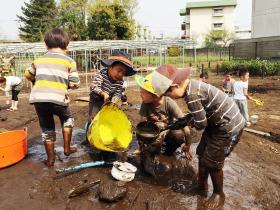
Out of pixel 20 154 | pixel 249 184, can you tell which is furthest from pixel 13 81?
pixel 249 184

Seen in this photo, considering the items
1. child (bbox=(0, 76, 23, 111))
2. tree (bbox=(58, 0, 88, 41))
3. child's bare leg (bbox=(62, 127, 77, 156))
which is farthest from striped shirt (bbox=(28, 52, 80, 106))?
tree (bbox=(58, 0, 88, 41))

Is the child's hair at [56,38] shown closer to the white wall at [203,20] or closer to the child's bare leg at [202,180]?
the child's bare leg at [202,180]

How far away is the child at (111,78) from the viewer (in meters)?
4.50

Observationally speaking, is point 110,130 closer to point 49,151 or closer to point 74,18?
point 49,151

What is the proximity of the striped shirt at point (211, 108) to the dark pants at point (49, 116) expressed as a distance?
194 cm

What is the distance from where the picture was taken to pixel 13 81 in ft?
33.8

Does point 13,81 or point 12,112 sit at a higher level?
point 13,81

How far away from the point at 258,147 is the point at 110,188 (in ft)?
11.1

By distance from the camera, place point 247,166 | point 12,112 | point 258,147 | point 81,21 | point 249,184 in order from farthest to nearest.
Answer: point 81,21
point 12,112
point 258,147
point 247,166
point 249,184

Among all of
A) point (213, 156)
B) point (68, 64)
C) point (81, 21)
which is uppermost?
point (81, 21)

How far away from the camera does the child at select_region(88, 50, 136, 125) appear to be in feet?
14.8

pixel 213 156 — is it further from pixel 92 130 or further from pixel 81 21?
pixel 81 21

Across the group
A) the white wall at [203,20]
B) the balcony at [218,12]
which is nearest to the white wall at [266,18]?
the white wall at [203,20]

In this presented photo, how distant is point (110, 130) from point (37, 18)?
41841mm
